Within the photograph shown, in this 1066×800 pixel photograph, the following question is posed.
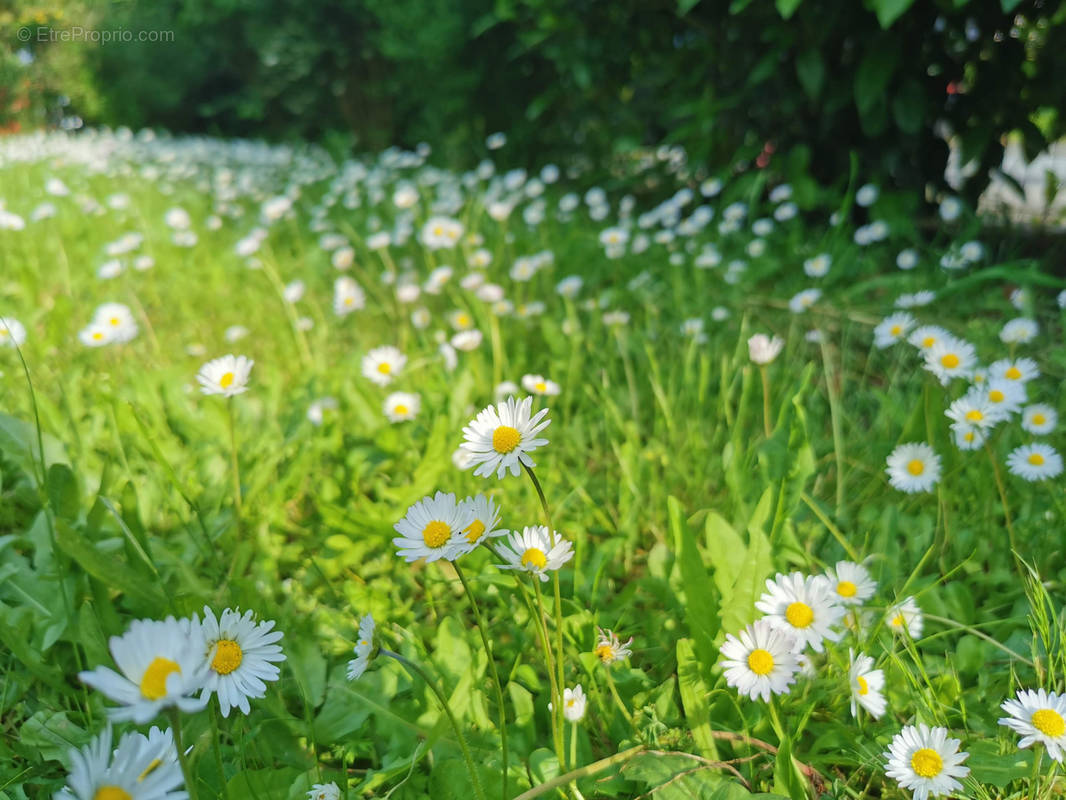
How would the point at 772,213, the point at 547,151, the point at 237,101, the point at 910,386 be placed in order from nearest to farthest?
1. the point at 910,386
2. the point at 772,213
3. the point at 547,151
4. the point at 237,101

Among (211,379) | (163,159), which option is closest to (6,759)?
(211,379)

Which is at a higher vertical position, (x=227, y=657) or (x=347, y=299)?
(x=227, y=657)

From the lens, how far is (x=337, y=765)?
0.90 m

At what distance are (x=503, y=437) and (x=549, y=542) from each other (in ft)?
0.38

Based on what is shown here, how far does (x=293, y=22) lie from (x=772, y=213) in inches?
180

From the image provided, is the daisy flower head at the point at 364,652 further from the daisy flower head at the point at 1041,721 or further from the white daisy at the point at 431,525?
the daisy flower head at the point at 1041,721

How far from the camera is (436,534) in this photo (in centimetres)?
72

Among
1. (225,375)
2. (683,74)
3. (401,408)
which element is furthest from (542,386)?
(683,74)

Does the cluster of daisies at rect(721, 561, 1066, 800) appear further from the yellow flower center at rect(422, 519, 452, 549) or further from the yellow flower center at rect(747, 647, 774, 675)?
the yellow flower center at rect(422, 519, 452, 549)

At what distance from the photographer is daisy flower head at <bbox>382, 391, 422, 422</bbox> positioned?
1398 mm

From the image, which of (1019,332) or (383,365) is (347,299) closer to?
(383,365)

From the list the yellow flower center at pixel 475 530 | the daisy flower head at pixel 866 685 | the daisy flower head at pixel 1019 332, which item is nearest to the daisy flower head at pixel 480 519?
the yellow flower center at pixel 475 530

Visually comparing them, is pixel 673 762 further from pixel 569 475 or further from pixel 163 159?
pixel 163 159

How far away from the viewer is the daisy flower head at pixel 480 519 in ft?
2.13
